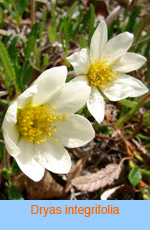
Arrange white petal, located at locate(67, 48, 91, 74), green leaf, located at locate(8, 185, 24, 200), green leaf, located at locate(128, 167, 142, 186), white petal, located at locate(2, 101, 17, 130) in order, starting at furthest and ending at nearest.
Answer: green leaf, located at locate(128, 167, 142, 186)
green leaf, located at locate(8, 185, 24, 200)
white petal, located at locate(67, 48, 91, 74)
white petal, located at locate(2, 101, 17, 130)

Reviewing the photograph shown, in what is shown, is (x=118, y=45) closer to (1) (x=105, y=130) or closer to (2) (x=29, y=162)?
(1) (x=105, y=130)

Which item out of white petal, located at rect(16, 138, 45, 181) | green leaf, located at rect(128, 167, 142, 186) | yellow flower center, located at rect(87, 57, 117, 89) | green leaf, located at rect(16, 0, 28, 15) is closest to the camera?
white petal, located at rect(16, 138, 45, 181)

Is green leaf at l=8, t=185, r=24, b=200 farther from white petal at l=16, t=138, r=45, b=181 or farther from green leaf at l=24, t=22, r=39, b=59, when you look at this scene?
green leaf at l=24, t=22, r=39, b=59

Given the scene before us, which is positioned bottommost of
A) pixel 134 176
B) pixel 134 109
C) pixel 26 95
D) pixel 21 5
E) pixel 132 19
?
pixel 134 176

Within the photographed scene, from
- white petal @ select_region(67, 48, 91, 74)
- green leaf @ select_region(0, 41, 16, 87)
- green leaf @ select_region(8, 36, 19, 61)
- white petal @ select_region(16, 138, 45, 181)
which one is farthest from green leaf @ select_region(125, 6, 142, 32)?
white petal @ select_region(16, 138, 45, 181)

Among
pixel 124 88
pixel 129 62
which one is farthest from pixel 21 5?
pixel 124 88

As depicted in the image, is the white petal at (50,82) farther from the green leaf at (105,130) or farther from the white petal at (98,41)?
→ the green leaf at (105,130)
